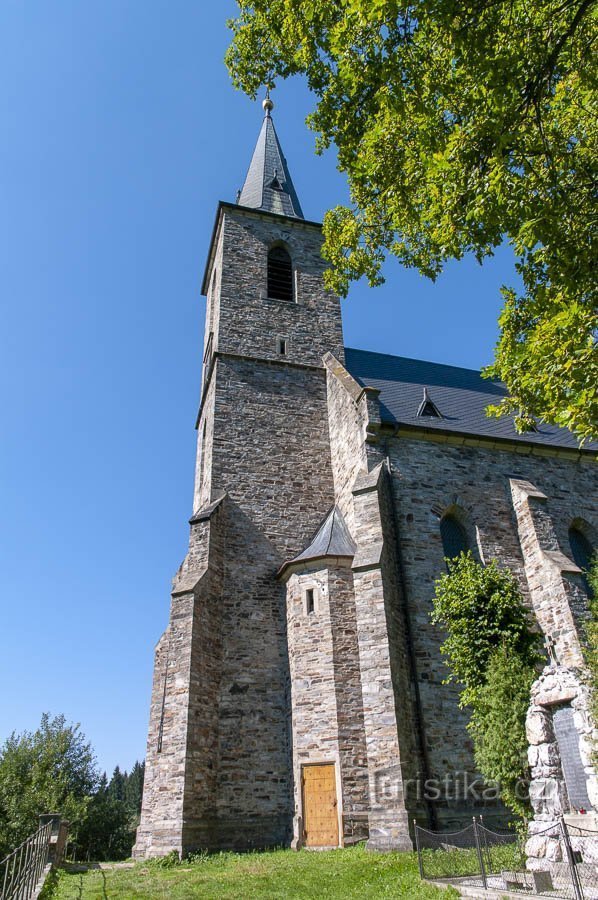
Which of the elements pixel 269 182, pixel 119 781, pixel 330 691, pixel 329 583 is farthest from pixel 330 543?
pixel 119 781

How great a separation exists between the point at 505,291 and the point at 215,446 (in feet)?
32.2

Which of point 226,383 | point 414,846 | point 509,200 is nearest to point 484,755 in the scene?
point 414,846

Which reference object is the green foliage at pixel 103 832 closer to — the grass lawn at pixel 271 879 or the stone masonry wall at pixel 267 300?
the grass lawn at pixel 271 879

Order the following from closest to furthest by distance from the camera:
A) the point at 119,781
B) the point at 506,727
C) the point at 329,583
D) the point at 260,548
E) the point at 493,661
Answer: the point at 506,727 < the point at 493,661 < the point at 329,583 < the point at 260,548 < the point at 119,781

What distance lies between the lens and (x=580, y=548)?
16.6 metres

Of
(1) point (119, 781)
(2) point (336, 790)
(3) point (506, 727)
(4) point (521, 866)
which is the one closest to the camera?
(4) point (521, 866)

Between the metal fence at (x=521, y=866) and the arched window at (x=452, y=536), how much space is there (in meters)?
6.60

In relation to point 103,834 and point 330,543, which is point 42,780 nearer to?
point 103,834

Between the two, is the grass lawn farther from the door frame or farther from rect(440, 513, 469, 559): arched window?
rect(440, 513, 469, 559): arched window

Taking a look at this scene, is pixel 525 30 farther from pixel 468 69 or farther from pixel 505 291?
pixel 505 291

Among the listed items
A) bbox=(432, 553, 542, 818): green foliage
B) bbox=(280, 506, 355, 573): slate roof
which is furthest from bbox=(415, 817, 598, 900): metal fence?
bbox=(280, 506, 355, 573): slate roof

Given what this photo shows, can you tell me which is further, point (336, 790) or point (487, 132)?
point (336, 790)

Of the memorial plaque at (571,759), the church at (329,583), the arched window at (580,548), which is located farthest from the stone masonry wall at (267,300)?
the memorial plaque at (571,759)

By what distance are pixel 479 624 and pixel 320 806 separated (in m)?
4.89
